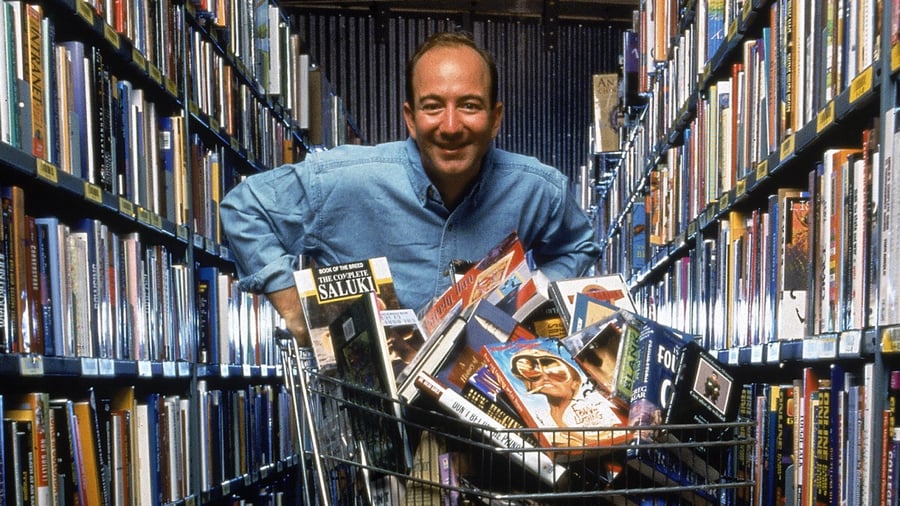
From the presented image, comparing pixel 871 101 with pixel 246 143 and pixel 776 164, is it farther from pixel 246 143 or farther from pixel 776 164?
pixel 246 143

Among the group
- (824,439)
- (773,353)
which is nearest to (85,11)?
(773,353)

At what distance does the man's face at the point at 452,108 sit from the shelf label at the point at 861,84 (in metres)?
0.60

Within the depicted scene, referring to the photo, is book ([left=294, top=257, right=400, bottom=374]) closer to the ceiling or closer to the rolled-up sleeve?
the rolled-up sleeve

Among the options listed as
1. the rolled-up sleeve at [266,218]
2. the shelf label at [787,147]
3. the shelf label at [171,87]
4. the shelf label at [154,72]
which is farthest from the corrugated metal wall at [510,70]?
the rolled-up sleeve at [266,218]

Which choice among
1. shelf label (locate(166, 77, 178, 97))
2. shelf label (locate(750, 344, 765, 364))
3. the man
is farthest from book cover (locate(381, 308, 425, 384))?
shelf label (locate(166, 77, 178, 97))

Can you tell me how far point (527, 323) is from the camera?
1.50 m

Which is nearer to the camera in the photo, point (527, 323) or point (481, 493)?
point (481, 493)

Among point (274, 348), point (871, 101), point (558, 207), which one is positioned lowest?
point (274, 348)

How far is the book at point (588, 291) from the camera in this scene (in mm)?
1477

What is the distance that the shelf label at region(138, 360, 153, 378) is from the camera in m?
2.67

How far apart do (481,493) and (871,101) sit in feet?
3.08

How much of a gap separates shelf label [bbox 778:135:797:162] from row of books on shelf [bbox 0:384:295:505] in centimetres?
162

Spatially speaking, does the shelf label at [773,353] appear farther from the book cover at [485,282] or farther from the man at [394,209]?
the book cover at [485,282]

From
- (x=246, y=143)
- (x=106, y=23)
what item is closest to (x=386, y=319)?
(x=106, y=23)
